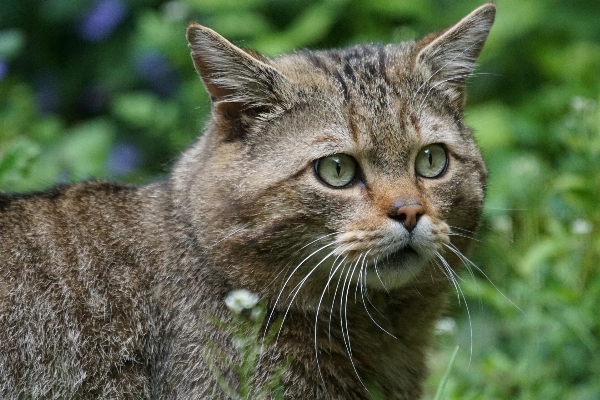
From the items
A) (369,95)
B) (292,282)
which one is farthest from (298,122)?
(292,282)

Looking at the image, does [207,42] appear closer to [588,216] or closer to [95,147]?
[588,216]

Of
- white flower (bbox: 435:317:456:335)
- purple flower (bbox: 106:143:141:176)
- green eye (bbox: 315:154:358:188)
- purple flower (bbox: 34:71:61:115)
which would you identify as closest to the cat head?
green eye (bbox: 315:154:358:188)

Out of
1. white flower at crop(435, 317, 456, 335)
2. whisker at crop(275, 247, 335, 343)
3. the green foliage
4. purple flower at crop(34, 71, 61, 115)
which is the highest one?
whisker at crop(275, 247, 335, 343)

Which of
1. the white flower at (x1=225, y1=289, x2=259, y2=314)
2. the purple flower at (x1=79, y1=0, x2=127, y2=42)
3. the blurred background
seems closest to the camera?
the white flower at (x1=225, y1=289, x2=259, y2=314)

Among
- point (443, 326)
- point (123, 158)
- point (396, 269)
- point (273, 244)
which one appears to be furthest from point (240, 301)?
point (123, 158)

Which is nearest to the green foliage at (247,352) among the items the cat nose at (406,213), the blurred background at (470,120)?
A: the cat nose at (406,213)

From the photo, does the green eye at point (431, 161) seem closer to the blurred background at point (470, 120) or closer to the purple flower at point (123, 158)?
the blurred background at point (470, 120)

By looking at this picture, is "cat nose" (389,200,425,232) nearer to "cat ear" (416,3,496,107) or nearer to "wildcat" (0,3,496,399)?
"wildcat" (0,3,496,399)

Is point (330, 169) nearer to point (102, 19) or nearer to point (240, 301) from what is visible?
point (240, 301)

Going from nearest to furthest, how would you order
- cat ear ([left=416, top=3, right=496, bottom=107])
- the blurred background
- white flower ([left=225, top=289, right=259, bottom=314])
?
white flower ([left=225, top=289, right=259, bottom=314])
cat ear ([left=416, top=3, right=496, bottom=107])
the blurred background
